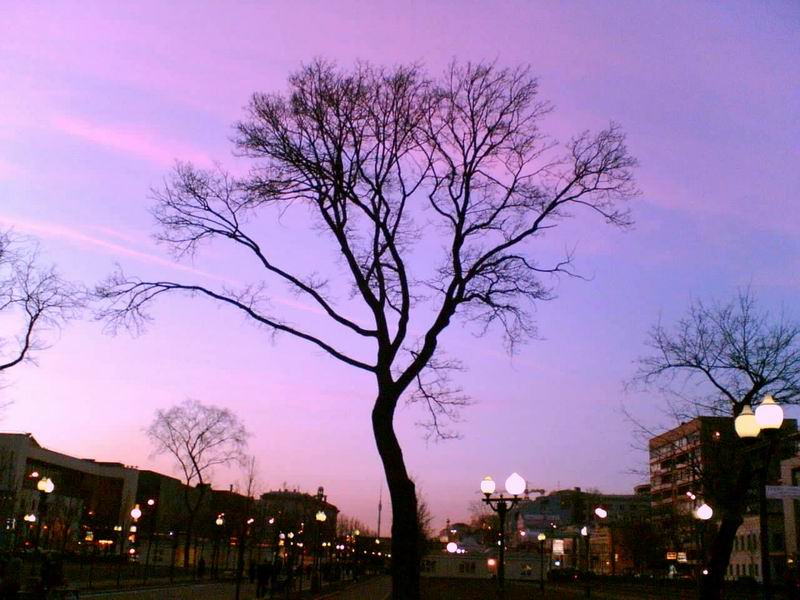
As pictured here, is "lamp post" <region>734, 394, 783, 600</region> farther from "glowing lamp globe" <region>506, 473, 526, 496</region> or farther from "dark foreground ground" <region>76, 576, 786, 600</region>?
"dark foreground ground" <region>76, 576, 786, 600</region>

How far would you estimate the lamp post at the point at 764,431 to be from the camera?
1399 cm

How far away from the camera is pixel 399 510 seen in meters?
19.1

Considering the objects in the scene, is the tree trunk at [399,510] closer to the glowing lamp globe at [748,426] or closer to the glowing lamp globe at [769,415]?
the glowing lamp globe at [748,426]

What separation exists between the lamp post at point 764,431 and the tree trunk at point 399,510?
7.21 m

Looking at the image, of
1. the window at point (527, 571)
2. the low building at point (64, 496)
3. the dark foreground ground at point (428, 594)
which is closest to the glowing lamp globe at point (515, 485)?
the dark foreground ground at point (428, 594)

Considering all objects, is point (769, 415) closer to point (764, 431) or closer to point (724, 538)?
point (764, 431)

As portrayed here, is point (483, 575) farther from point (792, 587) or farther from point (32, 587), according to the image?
point (32, 587)

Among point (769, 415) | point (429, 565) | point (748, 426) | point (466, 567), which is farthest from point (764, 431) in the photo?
point (429, 565)

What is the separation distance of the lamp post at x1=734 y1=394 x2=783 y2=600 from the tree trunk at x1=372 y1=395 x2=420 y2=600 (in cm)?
721

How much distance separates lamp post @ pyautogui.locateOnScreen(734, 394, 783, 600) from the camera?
14.0 m

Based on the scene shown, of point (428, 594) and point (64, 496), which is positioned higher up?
point (64, 496)

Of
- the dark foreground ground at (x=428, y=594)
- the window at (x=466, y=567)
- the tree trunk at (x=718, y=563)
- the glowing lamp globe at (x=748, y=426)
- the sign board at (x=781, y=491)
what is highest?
the glowing lamp globe at (x=748, y=426)

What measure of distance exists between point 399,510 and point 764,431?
27.2 feet

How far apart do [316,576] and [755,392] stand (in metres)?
34.6
